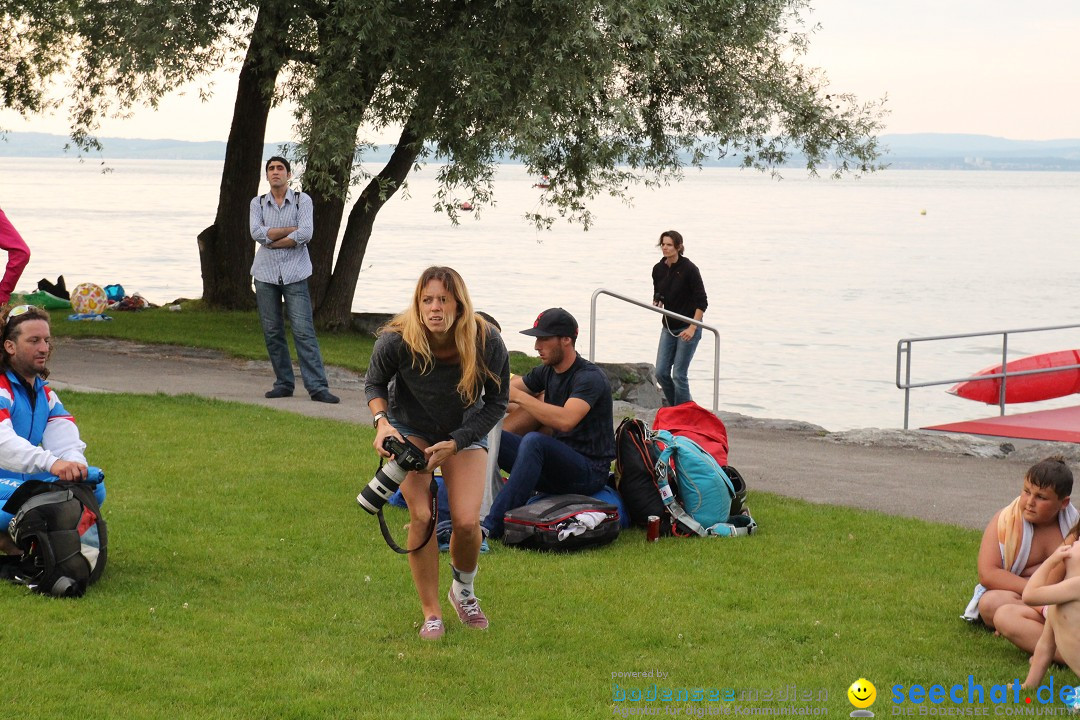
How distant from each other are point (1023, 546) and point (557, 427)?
2527 mm

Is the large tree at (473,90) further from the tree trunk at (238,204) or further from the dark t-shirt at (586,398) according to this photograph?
the dark t-shirt at (586,398)

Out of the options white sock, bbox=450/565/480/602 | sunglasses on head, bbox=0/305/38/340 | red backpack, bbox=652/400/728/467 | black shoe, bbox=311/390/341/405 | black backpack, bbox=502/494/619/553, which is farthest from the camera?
black shoe, bbox=311/390/341/405

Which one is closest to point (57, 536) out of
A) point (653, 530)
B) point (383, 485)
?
point (383, 485)

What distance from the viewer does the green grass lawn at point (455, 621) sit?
Answer: 187 inches

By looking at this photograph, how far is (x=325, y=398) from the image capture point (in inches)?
452

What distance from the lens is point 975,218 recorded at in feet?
292

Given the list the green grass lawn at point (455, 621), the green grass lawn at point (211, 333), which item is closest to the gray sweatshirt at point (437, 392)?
the green grass lawn at point (455, 621)

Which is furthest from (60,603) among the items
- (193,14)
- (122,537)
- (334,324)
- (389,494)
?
(334,324)

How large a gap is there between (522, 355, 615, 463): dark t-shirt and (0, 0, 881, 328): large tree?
21.0ft

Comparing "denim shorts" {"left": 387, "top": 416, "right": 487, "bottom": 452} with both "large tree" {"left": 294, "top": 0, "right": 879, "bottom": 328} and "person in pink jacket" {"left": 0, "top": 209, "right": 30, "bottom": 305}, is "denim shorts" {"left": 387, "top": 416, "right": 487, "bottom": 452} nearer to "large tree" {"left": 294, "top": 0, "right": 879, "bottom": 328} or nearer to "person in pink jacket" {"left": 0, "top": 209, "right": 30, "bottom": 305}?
"person in pink jacket" {"left": 0, "top": 209, "right": 30, "bottom": 305}

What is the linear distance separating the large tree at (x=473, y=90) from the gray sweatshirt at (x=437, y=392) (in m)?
8.19

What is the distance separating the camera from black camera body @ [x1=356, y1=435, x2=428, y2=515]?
5020 mm

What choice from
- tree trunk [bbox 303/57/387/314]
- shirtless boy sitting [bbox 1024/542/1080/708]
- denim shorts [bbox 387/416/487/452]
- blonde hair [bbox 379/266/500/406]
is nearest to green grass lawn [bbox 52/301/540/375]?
tree trunk [bbox 303/57/387/314]

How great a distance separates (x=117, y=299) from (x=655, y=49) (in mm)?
10605
